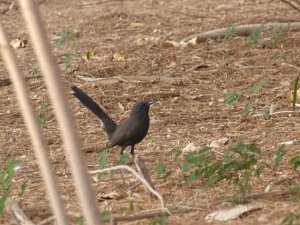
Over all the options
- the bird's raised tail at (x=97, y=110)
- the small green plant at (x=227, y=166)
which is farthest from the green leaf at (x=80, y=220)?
the bird's raised tail at (x=97, y=110)

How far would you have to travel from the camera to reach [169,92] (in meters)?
8.72

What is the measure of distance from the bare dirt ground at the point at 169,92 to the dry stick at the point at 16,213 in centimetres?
9

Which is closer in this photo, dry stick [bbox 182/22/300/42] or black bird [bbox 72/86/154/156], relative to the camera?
black bird [bbox 72/86/154/156]

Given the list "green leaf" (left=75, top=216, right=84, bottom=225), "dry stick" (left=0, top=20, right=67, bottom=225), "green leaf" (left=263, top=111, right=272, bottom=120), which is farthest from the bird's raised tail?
"dry stick" (left=0, top=20, right=67, bottom=225)

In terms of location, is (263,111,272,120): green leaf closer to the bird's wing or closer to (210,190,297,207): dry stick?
the bird's wing

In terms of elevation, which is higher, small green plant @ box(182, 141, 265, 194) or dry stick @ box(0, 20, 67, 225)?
dry stick @ box(0, 20, 67, 225)

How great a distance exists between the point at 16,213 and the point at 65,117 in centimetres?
244

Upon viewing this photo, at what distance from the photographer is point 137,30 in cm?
1230

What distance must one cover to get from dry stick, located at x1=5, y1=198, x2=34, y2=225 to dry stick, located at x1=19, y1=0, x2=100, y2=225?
2251mm

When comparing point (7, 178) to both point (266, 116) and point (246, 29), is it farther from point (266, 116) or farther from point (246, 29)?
point (246, 29)

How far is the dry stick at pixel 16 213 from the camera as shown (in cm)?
515

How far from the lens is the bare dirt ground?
571cm

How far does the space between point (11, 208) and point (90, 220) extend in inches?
97.1

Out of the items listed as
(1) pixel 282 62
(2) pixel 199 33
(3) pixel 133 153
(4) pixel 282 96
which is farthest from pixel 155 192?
(2) pixel 199 33
